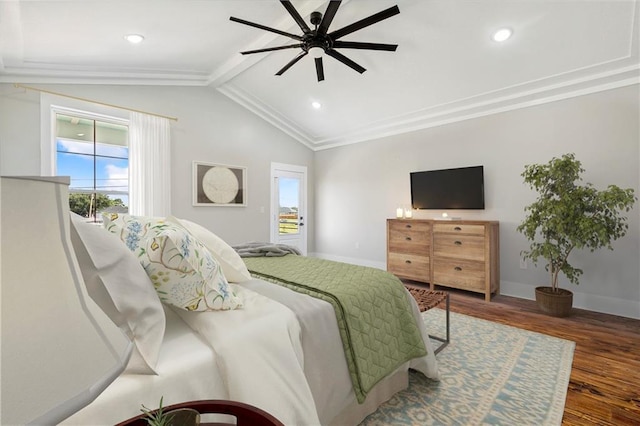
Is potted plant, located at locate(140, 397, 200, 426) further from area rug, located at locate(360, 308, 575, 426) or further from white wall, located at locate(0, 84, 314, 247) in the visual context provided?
white wall, located at locate(0, 84, 314, 247)

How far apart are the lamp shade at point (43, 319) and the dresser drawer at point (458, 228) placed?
3.84 meters

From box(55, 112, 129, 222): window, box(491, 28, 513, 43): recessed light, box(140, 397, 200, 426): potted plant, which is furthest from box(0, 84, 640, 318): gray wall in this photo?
box(140, 397, 200, 426): potted plant

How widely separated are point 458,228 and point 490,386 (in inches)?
87.9

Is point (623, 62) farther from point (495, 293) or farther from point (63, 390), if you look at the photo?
point (63, 390)

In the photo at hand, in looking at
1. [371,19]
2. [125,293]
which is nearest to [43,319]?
[125,293]

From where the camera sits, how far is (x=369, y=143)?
5.26 m

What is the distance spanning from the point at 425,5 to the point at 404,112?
1816 mm

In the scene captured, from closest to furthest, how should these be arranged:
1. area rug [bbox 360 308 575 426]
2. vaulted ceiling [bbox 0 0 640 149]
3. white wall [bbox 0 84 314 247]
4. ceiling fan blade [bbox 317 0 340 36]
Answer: area rug [bbox 360 308 575 426] → ceiling fan blade [bbox 317 0 340 36] → vaulted ceiling [bbox 0 0 640 149] → white wall [bbox 0 84 314 247]

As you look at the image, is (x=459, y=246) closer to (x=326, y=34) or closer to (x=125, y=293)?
(x=326, y=34)

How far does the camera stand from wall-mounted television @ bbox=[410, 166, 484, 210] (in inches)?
154

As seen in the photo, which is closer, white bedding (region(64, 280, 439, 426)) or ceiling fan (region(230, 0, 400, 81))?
white bedding (region(64, 280, 439, 426))

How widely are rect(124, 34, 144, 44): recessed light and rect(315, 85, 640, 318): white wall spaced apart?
362 cm

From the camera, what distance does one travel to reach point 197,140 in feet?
14.3

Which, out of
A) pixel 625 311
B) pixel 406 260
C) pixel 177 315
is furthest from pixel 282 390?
pixel 625 311
